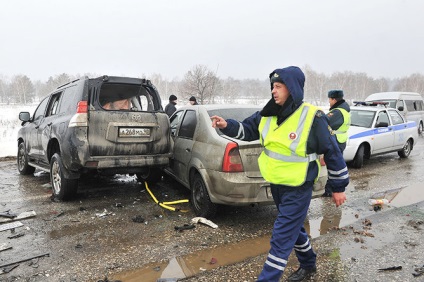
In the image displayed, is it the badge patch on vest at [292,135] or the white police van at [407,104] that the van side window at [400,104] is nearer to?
the white police van at [407,104]

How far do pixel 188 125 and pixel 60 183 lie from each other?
2.35 m

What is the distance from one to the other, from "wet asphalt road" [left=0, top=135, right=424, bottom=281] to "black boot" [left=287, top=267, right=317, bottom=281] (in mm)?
82

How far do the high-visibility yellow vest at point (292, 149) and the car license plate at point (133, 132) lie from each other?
2.93 metres

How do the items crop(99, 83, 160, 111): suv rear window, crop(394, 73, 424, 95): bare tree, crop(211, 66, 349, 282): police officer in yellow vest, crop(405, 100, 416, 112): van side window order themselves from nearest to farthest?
crop(211, 66, 349, 282): police officer in yellow vest → crop(99, 83, 160, 111): suv rear window → crop(405, 100, 416, 112): van side window → crop(394, 73, 424, 95): bare tree

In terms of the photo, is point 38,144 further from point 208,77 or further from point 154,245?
point 208,77

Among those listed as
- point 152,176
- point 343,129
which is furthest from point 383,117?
point 152,176

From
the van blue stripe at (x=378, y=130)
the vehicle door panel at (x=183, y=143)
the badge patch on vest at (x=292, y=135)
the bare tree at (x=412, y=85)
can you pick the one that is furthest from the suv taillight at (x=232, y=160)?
the bare tree at (x=412, y=85)

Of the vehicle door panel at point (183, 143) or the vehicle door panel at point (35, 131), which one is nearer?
the vehicle door panel at point (183, 143)

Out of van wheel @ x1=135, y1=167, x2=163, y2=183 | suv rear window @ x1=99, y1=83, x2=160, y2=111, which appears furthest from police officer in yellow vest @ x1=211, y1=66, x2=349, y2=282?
van wheel @ x1=135, y1=167, x2=163, y2=183

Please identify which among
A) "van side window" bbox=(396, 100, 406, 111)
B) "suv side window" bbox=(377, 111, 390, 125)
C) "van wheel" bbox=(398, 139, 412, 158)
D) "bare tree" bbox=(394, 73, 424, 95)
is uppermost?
"bare tree" bbox=(394, 73, 424, 95)

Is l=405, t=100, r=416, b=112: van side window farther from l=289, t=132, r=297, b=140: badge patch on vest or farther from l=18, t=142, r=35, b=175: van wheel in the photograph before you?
l=18, t=142, r=35, b=175: van wheel

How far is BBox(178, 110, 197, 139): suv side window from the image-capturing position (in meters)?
5.01

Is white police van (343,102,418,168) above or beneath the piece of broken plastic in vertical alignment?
above

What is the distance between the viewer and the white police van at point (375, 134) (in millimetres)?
8281
